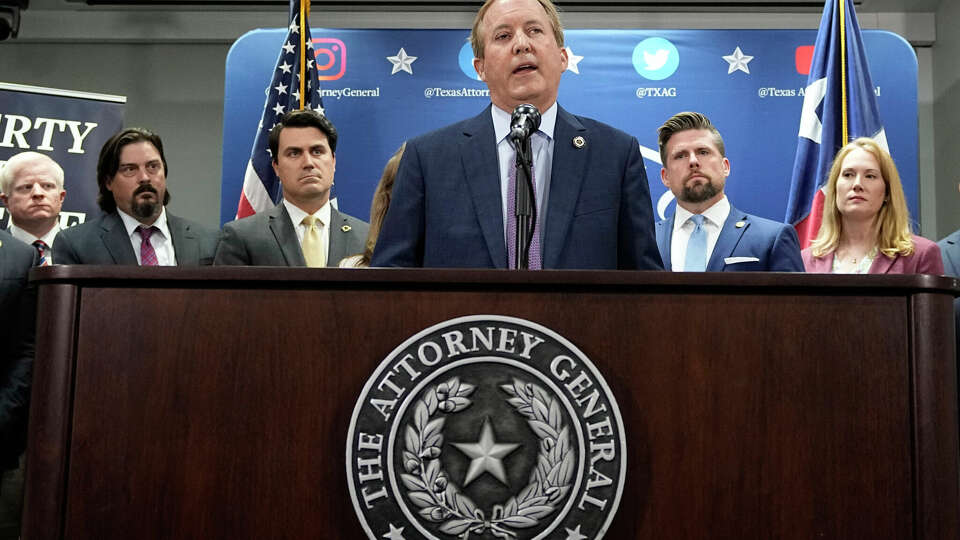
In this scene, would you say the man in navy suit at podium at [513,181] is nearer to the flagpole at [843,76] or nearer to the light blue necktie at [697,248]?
the light blue necktie at [697,248]

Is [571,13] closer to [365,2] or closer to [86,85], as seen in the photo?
[365,2]

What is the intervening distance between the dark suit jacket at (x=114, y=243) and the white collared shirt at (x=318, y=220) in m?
0.39

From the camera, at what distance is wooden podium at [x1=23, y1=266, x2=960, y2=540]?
4.55 feet

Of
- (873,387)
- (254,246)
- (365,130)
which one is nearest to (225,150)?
(365,130)

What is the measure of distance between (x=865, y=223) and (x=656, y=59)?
1.91m

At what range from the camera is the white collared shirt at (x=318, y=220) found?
3322 millimetres

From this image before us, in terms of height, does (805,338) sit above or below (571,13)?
below

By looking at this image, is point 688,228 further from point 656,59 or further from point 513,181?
point 656,59

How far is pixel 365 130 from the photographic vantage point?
4918mm

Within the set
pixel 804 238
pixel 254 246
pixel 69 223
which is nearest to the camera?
pixel 254 246

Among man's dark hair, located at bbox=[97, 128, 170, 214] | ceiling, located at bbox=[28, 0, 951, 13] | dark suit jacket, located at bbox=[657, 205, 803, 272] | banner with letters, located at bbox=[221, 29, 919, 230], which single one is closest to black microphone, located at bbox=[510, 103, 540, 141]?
dark suit jacket, located at bbox=[657, 205, 803, 272]

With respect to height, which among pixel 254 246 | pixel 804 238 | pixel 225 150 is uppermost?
pixel 225 150

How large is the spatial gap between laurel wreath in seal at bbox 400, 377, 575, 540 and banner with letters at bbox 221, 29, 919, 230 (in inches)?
137

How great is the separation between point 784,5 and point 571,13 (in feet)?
4.44
